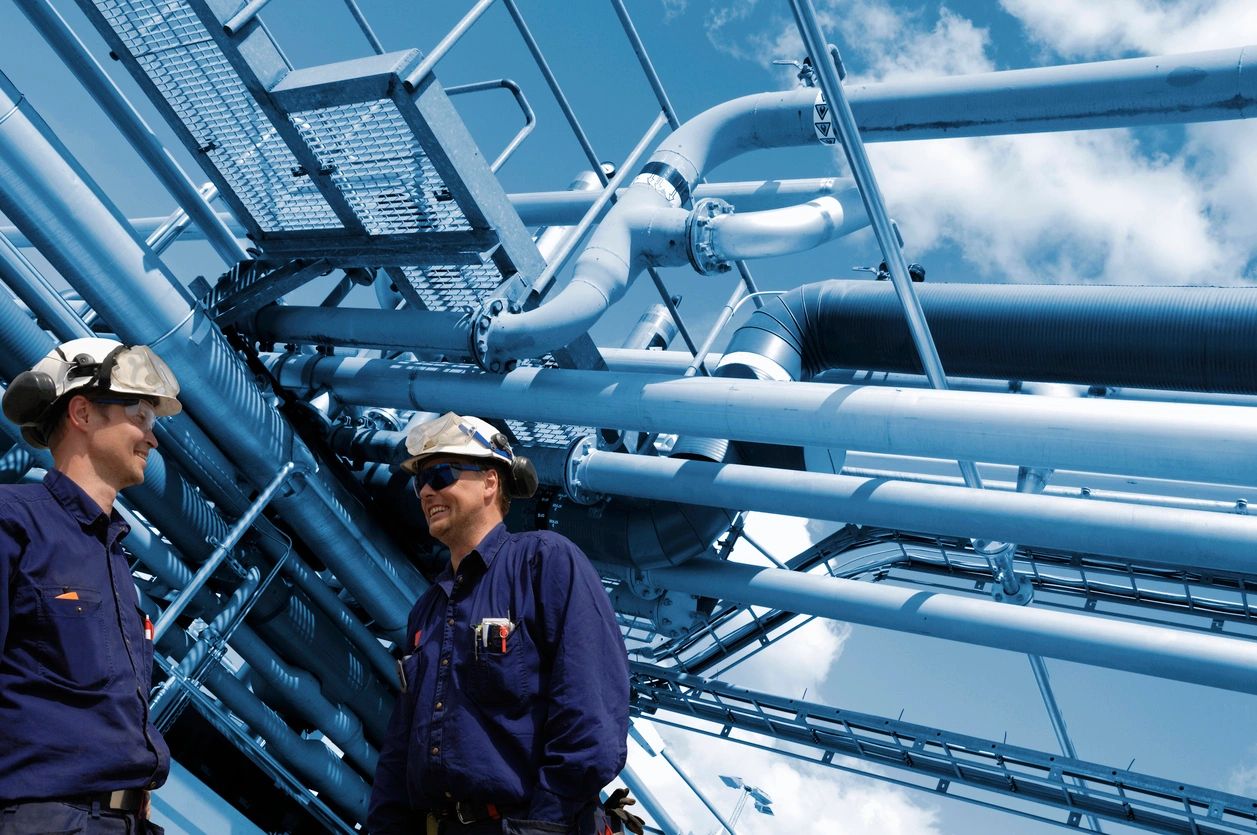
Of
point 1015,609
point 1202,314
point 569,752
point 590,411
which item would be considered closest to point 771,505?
point 590,411

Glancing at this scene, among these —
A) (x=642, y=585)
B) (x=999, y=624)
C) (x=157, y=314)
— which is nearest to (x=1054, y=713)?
(x=999, y=624)

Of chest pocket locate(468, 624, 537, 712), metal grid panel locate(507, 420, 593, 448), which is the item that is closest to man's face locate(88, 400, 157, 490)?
chest pocket locate(468, 624, 537, 712)

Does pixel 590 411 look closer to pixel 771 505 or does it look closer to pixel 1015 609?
pixel 771 505

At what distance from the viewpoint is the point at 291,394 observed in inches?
227

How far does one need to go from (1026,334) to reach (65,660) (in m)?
4.32

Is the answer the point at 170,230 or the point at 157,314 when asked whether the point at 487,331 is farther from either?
the point at 170,230

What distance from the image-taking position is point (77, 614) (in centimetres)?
212

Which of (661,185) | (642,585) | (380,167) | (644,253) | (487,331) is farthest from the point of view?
(642,585)

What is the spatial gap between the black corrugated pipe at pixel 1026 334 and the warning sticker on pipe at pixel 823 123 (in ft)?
2.86

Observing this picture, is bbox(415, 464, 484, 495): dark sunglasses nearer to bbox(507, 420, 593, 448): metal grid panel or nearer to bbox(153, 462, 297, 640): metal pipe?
Result: bbox(153, 462, 297, 640): metal pipe

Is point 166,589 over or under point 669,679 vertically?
under

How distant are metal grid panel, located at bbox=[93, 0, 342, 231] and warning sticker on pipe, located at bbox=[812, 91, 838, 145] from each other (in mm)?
2181

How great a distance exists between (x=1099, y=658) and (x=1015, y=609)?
1.34 feet

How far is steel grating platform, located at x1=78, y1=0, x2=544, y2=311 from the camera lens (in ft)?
14.7
